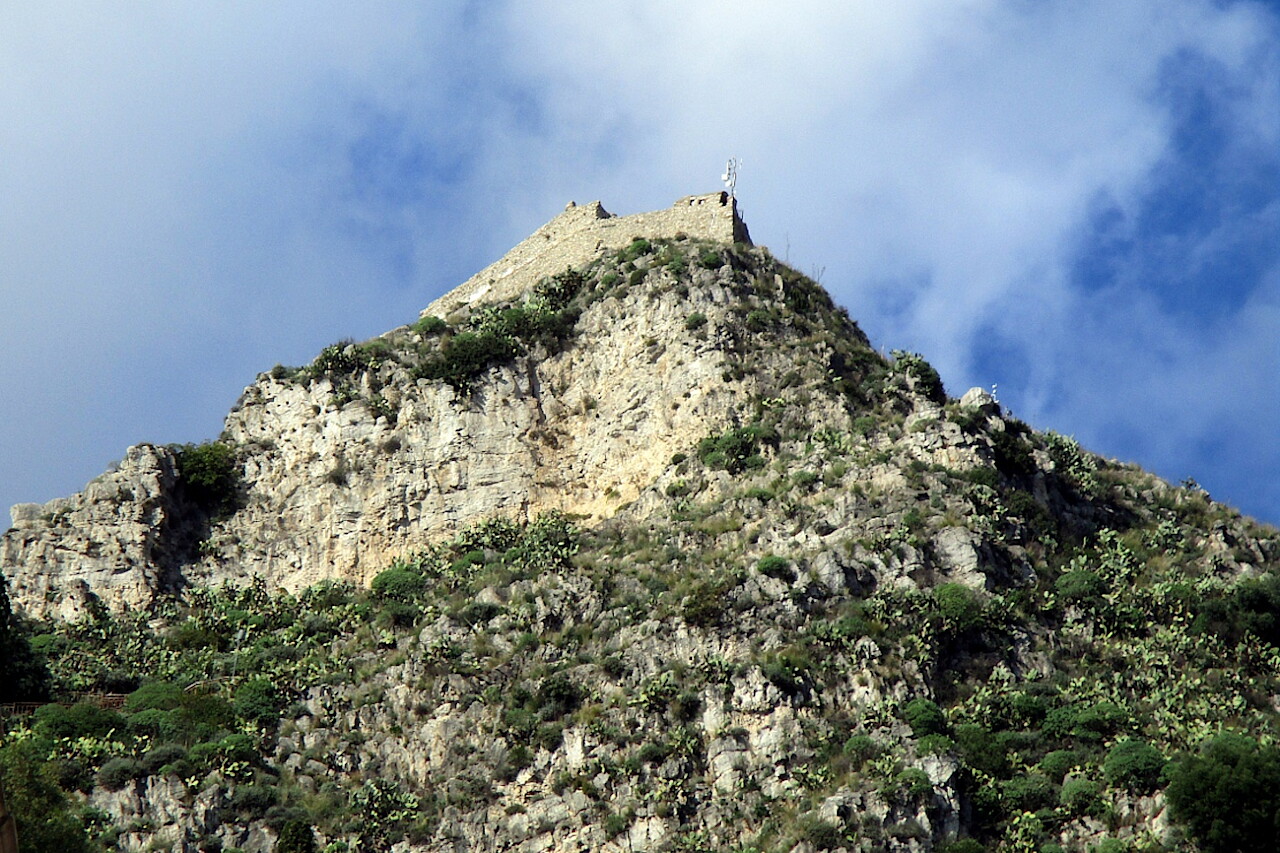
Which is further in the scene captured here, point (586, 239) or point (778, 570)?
point (586, 239)

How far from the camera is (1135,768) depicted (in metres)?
39.8

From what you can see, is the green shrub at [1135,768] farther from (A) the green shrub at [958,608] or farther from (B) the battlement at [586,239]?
(B) the battlement at [586,239]

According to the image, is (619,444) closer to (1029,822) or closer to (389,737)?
(389,737)

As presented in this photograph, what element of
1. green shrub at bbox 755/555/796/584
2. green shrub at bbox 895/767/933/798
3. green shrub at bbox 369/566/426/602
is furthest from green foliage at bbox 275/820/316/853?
green shrub at bbox 895/767/933/798

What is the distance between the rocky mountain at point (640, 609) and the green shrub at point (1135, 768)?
2.9 inches

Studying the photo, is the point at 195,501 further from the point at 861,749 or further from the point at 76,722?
the point at 861,749

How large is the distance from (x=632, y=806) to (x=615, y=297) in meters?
23.6

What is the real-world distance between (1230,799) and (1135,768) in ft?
8.46

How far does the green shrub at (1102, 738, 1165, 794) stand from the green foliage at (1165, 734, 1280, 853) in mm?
786

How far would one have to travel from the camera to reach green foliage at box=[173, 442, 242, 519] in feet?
188

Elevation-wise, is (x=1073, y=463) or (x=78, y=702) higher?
(x=1073, y=463)

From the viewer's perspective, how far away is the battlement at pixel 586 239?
209ft

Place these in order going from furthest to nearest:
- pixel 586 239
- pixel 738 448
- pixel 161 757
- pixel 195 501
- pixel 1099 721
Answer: pixel 586 239
pixel 195 501
pixel 738 448
pixel 1099 721
pixel 161 757

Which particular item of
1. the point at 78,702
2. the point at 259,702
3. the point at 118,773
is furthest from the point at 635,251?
the point at 118,773
